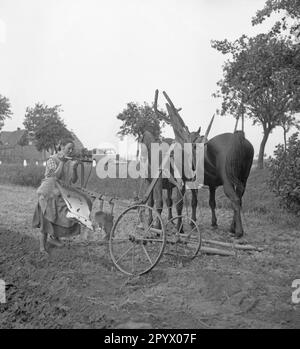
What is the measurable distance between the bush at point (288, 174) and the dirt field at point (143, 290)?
3298mm

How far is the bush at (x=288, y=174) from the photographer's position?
1107cm

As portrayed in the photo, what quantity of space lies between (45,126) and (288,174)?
45.4 meters

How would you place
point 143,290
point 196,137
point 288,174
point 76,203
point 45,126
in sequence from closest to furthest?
point 143,290
point 76,203
point 196,137
point 288,174
point 45,126

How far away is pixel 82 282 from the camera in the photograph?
220 inches

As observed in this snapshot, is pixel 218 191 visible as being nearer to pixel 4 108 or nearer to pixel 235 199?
pixel 235 199

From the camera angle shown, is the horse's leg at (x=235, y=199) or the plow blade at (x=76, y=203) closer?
the plow blade at (x=76, y=203)

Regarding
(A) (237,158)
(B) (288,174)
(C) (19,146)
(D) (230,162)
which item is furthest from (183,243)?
(C) (19,146)

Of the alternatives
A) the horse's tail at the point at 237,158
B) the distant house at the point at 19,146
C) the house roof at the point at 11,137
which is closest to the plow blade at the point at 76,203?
the horse's tail at the point at 237,158

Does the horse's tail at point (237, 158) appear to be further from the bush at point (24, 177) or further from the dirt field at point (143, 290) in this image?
the bush at point (24, 177)

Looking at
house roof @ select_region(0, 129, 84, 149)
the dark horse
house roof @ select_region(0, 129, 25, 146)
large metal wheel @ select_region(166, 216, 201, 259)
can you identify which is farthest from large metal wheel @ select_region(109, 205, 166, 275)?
house roof @ select_region(0, 129, 25, 146)

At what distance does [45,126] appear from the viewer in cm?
5278

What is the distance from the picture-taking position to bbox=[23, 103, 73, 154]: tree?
51.5 metres
